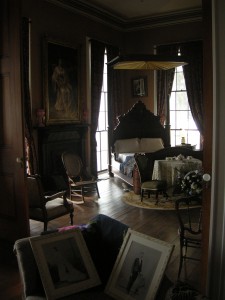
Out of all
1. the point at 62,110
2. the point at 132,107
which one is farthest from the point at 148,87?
the point at 62,110

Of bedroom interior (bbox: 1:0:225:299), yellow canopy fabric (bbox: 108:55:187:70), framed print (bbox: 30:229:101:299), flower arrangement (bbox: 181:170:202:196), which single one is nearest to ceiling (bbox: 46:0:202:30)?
bedroom interior (bbox: 1:0:225:299)

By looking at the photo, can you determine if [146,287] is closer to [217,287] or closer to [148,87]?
[217,287]

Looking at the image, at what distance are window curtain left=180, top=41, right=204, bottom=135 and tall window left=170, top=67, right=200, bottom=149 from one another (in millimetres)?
262

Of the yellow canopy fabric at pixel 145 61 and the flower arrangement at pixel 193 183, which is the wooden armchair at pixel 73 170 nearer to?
the yellow canopy fabric at pixel 145 61

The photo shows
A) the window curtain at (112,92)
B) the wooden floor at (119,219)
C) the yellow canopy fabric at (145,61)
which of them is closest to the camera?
the wooden floor at (119,219)

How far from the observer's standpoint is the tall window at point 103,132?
8.61 meters

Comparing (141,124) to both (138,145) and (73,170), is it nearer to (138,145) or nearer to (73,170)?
(138,145)

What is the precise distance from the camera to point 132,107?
28.6ft

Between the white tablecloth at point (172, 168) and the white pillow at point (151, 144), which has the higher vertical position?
the white pillow at point (151, 144)

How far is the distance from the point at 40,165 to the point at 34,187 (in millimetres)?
2275

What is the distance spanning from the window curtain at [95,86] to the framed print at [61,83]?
625 millimetres

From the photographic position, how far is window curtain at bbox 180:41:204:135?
8.09 metres

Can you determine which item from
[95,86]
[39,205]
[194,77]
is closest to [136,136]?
[95,86]

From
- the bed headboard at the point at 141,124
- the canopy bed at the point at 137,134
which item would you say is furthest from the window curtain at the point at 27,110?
the bed headboard at the point at 141,124
